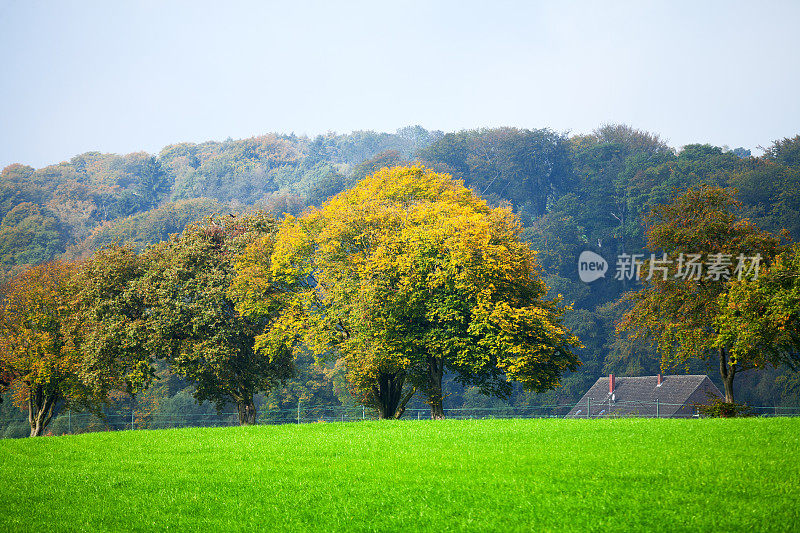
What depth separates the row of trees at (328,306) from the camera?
3148 cm

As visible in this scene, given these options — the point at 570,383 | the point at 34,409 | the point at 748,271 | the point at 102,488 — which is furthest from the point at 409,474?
the point at 570,383

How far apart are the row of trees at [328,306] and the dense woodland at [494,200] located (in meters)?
7.79

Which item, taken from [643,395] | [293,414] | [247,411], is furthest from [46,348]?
[643,395]

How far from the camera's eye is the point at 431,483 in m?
13.2

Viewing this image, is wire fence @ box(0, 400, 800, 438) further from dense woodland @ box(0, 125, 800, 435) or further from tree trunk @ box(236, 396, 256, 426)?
tree trunk @ box(236, 396, 256, 426)

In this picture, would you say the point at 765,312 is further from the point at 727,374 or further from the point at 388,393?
the point at 388,393

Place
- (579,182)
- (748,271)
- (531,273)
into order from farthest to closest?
(579,182) < (531,273) < (748,271)

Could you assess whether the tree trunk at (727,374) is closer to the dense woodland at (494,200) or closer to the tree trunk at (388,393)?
the dense woodland at (494,200)

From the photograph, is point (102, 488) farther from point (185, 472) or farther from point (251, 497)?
point (251, 497)

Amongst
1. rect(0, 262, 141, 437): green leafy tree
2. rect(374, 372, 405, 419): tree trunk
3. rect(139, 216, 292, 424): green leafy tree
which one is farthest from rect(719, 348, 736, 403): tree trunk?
rect(0, 262, 141, 437): green leafy tree

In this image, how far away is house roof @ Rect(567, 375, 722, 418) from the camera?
6281 centimetres

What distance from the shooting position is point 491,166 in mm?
91000

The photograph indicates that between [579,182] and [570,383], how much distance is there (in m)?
27.9

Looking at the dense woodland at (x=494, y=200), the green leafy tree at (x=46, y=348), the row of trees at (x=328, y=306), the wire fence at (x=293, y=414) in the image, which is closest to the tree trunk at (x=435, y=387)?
the row of trees at (x=328, y=306)
